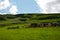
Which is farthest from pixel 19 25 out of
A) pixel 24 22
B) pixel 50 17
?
pixel 50 17

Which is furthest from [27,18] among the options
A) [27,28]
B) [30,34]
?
[30,34]

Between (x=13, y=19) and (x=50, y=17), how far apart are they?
1.25m

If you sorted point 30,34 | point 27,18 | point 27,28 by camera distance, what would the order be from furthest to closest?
point 27,18 → point 27,28 → point 30,34

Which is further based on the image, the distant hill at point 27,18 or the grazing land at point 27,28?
the distant hill at point 27,18

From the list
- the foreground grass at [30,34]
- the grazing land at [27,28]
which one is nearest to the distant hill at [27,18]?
the grazing land at [27,28]

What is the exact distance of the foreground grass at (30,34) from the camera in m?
4.38

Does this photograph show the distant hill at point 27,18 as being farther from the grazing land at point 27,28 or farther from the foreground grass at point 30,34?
the foreground grass at point 30,34

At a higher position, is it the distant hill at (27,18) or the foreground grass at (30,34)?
the distant hill at (27,18)

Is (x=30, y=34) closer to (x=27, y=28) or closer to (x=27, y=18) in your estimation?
(x=27, y=28)

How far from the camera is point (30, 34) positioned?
175 inches

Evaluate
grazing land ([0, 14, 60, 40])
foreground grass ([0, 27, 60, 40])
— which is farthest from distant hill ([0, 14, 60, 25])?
foreground grass ([0, 27, 60, 40])

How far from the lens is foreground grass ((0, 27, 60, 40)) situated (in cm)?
438

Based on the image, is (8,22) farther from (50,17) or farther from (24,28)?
(50,17)

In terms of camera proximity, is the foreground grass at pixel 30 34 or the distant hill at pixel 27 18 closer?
the foreground grass at pixel 30 34
